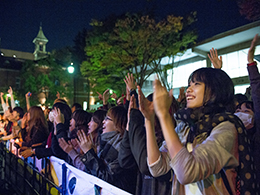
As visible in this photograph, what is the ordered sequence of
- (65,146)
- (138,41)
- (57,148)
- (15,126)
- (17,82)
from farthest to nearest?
(17,82)
(138,41)
(15,126)
(57,148)
(65,146)

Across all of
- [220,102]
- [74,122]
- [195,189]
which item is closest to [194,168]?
[195,189]

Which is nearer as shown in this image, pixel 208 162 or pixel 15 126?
pixel 208 162

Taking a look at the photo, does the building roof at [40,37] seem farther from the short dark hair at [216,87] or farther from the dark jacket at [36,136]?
the short dark hair at [216,87]

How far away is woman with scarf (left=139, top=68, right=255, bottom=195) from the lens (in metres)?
1.18

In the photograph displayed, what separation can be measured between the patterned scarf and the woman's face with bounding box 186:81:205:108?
7 cm

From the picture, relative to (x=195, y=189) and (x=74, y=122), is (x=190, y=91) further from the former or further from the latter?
(x=74, y=122)

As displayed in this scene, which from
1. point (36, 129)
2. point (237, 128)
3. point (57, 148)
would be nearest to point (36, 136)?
point (36, 129)

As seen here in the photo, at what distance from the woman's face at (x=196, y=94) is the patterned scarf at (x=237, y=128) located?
7 centimetres

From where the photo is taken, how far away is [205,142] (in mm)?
1261

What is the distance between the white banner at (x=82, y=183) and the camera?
192cm

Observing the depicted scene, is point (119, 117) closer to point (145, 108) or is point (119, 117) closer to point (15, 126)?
point (145, 108)

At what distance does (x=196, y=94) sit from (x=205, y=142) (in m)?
0.41

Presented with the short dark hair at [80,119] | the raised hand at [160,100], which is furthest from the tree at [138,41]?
the raised hand at [160,100]

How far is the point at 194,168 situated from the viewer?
115cm
